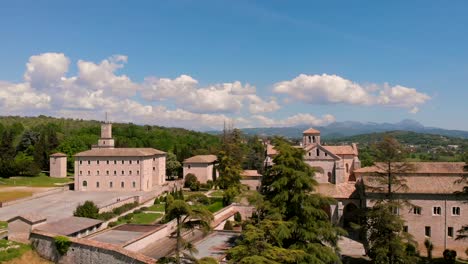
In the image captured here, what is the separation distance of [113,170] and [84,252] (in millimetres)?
40791

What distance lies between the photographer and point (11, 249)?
25109 mm

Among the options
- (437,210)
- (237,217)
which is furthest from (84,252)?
(437,210)

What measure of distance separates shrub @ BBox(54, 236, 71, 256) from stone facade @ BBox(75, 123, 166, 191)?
37.5 metres

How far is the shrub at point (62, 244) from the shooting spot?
24422 mm

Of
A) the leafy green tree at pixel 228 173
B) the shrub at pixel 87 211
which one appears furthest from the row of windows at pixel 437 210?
the shrub at pixel 87 211

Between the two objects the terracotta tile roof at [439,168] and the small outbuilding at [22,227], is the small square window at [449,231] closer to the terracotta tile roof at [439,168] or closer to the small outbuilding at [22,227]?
the terracotta tile roof at [439,168]

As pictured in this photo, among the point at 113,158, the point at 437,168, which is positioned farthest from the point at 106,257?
the point at 113,158

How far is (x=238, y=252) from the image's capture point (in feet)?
53.3

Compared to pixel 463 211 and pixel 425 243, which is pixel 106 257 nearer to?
pixel 425 243

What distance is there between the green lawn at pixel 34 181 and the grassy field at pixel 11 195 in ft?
27.0

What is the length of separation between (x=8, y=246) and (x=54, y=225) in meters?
3.32

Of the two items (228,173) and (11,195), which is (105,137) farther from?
(228,173)

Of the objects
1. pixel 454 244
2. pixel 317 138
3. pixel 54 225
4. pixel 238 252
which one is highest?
pixel 317 138

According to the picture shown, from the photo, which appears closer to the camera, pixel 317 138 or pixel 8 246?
pixel 8 246
